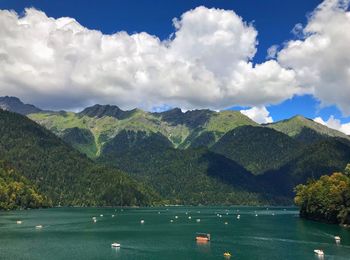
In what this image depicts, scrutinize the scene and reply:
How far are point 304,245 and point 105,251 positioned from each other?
7683cm

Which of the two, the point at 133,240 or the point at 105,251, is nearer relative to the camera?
the point at 105,251

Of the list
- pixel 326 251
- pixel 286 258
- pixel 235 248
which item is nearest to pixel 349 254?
pixel 326 251

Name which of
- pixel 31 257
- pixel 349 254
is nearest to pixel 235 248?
pixel 349 254

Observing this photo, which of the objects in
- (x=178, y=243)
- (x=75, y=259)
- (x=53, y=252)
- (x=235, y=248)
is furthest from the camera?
(x=178, y=243)

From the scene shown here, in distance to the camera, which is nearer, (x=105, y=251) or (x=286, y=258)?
(x=286, y=258)

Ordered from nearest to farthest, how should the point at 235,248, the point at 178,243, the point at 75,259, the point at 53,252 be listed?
the point at 75,259
the point at 53,252
the point at 235,248
the point at 178,243

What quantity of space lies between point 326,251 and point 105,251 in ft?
259

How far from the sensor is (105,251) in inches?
6447

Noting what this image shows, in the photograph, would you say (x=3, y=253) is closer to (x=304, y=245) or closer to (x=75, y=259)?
(x=75, y=259)

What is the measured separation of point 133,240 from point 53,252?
151 ft

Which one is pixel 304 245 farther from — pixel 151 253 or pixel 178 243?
pixel 151 253

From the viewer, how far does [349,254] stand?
153 m

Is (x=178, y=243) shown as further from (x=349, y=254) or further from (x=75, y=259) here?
(x=349, y=254)

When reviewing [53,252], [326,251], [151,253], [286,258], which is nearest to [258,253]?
[286,258]
